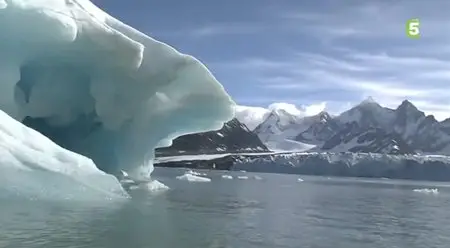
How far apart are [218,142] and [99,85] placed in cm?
14615

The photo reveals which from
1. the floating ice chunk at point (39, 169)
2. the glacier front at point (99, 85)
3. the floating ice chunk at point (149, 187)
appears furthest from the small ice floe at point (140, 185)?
the floating ice chunk at point (39, 169)

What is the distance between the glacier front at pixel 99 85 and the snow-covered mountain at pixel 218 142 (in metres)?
119

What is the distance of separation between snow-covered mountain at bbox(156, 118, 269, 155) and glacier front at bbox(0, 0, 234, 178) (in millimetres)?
118988

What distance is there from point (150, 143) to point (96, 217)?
38.0 feet

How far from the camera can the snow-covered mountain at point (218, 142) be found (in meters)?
156

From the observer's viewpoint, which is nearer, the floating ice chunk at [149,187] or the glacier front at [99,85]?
the glacier front at [99,85]

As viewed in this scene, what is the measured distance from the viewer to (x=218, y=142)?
550 ft

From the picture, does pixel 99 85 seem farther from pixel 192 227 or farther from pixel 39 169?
pixel 192 227

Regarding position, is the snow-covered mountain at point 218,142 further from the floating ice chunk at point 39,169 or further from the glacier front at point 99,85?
the floating ice chunk at point 39,169

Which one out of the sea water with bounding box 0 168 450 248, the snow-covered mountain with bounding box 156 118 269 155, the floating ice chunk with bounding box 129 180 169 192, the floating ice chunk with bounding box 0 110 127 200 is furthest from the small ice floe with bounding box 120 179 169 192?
the snow-covered mountain with bounding box 156 118 269 155

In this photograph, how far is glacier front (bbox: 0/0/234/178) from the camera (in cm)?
1820

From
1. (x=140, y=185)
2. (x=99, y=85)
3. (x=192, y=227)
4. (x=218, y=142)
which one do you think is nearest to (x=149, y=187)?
(x=140, y=185)

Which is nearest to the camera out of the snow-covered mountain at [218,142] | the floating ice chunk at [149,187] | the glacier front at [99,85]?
the glacier front at [99,85]

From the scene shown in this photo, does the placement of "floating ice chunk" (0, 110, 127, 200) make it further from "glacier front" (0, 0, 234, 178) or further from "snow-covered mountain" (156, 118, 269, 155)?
"snow-covered mountain" (156, 118, 269, 155)
